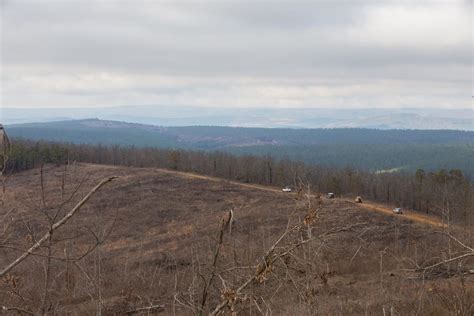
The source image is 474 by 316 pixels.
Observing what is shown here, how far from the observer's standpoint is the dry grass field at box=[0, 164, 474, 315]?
99.4 inches

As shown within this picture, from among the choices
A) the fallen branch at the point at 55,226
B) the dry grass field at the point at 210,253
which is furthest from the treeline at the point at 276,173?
the fallen branch at the point at 55,226

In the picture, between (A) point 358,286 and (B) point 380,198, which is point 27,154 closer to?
(B) point 380,198

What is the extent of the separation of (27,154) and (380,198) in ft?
172

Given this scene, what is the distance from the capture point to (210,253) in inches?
142

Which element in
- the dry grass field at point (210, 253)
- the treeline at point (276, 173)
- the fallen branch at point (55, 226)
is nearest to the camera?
the fallen branch at point (55, 226)

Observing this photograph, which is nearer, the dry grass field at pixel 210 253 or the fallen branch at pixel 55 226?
the fallen branch at pixel 55 226

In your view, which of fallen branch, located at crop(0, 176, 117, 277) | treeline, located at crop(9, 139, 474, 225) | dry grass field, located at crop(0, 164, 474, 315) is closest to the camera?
fallen branch, located at crop(0, 176, 117, 277)

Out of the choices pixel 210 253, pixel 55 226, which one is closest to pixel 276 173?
pixel 210 253

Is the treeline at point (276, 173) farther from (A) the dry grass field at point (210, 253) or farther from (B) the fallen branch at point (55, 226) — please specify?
(B) the fallen branch at point (55, 226)

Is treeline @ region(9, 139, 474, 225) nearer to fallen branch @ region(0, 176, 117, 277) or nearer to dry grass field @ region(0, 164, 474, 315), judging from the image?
dry grass field @ region(0, 164, 474, 315)

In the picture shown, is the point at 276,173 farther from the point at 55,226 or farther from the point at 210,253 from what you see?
the point at 55,226

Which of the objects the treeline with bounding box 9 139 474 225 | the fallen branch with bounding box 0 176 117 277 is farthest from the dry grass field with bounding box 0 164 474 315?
the treeline with bounding box 9 139 474 225

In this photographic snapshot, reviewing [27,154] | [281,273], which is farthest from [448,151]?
[281,273]

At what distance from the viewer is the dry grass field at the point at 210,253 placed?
253cm
